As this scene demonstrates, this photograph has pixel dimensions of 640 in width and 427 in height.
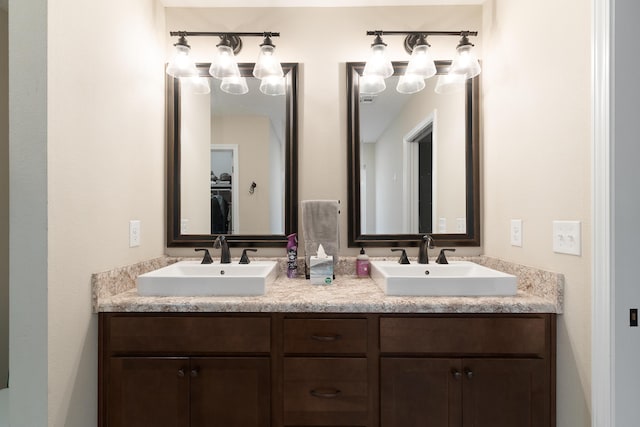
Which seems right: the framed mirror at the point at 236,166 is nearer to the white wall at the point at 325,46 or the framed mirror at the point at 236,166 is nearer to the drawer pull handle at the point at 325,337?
the white wall at the point at 325,46

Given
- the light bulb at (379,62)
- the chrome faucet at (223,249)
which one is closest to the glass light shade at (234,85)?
the light bulb at (379,62)

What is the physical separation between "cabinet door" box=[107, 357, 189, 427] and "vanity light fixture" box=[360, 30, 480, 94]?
1.65 m

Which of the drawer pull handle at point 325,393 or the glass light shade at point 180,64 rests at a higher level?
the glass light shade at point 180,64

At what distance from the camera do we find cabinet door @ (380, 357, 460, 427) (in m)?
1.27

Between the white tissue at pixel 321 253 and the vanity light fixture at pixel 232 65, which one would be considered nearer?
the white tissue at pixel 321 253

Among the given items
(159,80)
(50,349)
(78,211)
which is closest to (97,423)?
(50,349)

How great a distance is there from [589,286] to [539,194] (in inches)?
16.2

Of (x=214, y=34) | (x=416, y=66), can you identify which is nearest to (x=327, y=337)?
(x=416, y=66)

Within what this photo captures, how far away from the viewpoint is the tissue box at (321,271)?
1618 millimetres

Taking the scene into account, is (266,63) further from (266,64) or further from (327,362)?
(327,362)

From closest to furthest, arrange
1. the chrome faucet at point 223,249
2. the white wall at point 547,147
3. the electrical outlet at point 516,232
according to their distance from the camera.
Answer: the white wall at point 547,147, the electrical outlet at point 516,232, the chrome faucet at point 223,249

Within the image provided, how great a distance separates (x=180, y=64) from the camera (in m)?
1.79

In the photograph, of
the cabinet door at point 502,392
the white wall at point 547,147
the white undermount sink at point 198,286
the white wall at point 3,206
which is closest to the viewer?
the white wall at point 547,147
